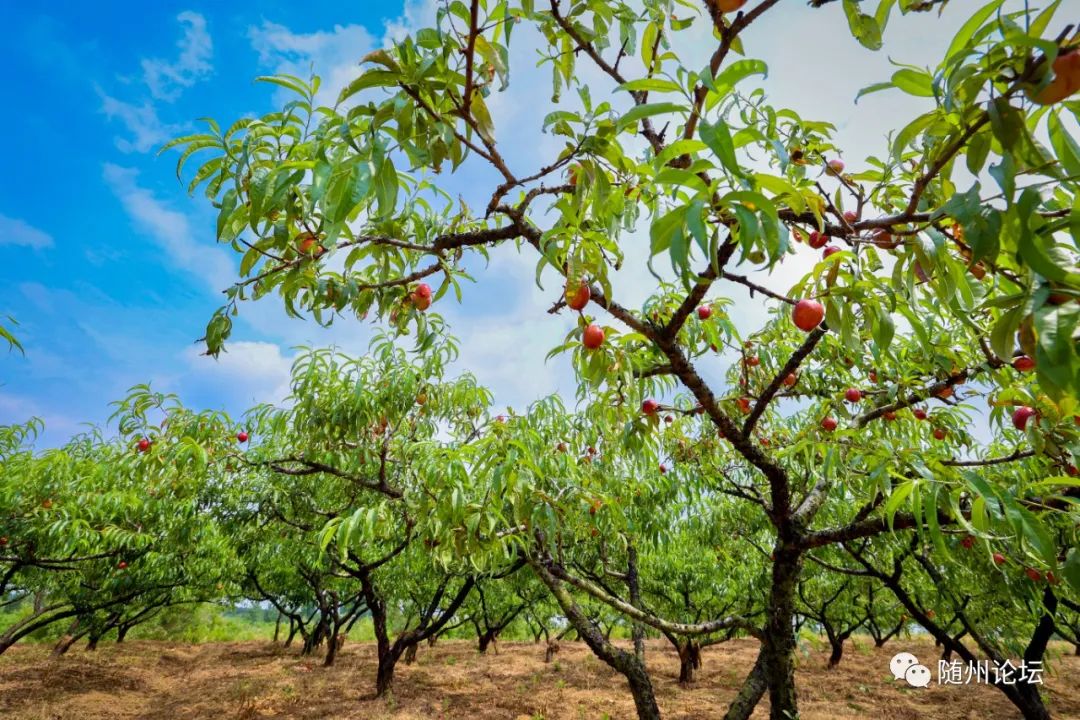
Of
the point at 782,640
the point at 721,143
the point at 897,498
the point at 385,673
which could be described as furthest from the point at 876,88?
the point at 385,673

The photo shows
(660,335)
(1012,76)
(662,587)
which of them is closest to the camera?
(1012,76)

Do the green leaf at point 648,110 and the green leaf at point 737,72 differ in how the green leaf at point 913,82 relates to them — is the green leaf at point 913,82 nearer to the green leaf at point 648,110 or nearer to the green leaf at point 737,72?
the green leaf at point 737,72

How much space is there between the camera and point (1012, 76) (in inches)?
38.5

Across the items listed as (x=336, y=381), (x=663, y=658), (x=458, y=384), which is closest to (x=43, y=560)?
(x=336, y=381)

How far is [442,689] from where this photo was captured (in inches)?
404

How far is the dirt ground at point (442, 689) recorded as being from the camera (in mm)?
8453

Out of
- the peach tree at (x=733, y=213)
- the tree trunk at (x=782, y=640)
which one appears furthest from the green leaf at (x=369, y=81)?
the tree trunk at (x=782, y=640)

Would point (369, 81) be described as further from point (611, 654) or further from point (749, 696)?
point (611, 654)

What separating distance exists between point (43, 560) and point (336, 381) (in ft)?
21.0

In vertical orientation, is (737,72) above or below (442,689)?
above

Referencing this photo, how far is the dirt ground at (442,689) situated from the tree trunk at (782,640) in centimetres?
600

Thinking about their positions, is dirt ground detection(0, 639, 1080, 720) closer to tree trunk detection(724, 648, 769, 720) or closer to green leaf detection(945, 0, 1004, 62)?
tree trunk detection(724, 648, 769, 720)

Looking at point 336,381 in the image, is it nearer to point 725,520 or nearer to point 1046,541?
point 1046,541

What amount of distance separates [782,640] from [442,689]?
9315 millimetres
